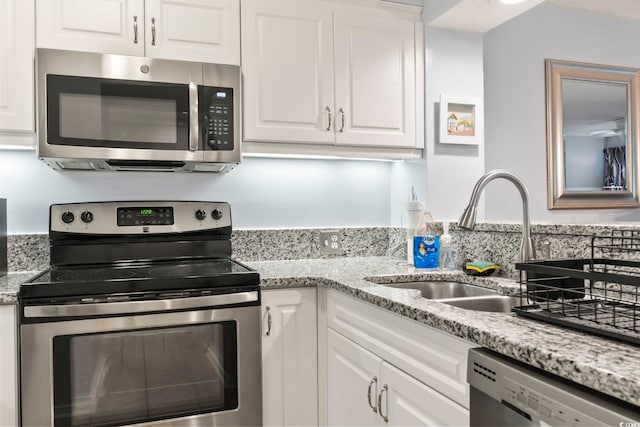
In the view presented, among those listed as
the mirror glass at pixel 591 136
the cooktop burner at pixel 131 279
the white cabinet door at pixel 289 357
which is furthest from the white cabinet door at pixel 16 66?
the mirror glass at pixel 591 136

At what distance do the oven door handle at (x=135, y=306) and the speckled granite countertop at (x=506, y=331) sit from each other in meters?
0.10

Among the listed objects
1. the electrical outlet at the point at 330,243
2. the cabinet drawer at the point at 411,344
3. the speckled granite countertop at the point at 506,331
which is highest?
the electrical outlet at the point at 330,243

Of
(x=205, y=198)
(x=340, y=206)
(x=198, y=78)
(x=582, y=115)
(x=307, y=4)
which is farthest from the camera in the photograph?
(x=582, y=115)

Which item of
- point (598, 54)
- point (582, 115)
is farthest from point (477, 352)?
point (598, 54)

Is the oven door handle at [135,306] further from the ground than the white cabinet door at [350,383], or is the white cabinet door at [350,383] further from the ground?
the oven door handle at [135,306]

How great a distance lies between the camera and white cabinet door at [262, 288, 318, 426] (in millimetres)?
1910

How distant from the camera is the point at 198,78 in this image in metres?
2.00

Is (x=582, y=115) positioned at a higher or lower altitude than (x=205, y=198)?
higher

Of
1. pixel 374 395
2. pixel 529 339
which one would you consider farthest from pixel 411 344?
pixel 529 339

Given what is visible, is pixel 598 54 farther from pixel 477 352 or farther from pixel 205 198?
pixel 477 352

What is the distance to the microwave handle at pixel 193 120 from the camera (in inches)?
78.0

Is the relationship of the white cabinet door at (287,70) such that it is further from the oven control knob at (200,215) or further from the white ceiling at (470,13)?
the white ceiling at (470,13)

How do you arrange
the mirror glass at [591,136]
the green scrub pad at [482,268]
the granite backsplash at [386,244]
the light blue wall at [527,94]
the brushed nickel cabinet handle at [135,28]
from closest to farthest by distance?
1. the granite backsplash at [386,244]
2. the green scrub pad at [482,268]
3. the brushed nickel cabinet handle at [135,28]
4. the light blue wall at [527,94]
5. the mirror glass at [591,136]

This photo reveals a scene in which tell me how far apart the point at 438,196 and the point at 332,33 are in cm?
93
